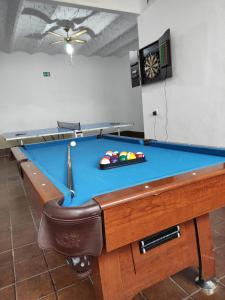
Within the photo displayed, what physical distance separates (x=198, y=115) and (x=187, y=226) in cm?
216

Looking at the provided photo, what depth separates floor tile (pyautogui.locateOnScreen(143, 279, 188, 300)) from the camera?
1.23m

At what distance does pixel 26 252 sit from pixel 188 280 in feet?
3.94

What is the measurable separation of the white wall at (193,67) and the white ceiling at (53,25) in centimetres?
87

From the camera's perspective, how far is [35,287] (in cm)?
139

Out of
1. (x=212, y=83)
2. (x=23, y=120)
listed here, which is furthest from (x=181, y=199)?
(x=23, y=120)

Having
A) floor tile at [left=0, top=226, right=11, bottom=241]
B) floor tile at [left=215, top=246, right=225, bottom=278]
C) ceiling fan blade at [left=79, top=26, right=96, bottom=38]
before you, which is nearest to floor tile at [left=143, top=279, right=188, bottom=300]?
floor tile at [left=215, top=246, right=225, bottom=278]

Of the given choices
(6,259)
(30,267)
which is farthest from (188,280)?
(6,259)

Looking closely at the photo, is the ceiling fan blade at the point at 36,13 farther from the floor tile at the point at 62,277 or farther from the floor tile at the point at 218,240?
the floor tile at the point at 218,240

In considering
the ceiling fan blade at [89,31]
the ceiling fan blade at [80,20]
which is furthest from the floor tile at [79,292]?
the ceiling fan blade at [89,31]

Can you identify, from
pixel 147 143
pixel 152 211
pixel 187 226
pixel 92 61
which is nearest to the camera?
pixel 152 211

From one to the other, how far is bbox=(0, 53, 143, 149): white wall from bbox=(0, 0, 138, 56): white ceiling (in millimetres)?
439

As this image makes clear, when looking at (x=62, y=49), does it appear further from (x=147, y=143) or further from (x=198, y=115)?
(x=147, y=143)

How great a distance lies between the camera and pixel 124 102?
7.77 m

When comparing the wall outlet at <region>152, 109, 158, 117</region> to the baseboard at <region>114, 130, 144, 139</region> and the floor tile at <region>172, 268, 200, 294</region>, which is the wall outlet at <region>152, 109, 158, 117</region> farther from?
the baseboard at <region>114, 130, 144, 139</region>
